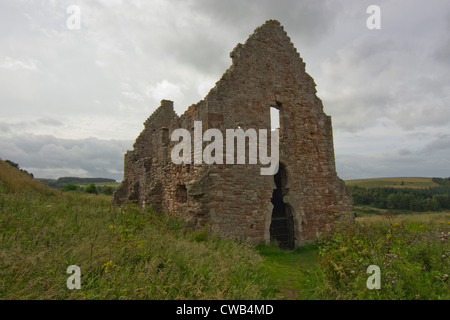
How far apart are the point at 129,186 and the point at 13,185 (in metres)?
6.66

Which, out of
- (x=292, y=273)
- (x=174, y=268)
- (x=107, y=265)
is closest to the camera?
(x=107, y=265)

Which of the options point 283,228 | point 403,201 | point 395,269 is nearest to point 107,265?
point 395,269

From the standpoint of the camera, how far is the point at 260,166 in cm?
902

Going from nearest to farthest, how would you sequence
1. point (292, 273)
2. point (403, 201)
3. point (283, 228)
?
1. point (292, 273)
2. point (283, 228)
3. point (403, 201)

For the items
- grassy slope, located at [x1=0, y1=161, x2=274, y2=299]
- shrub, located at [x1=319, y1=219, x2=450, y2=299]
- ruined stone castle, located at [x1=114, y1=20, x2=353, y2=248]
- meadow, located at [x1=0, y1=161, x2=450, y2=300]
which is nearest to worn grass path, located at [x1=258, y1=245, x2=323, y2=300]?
meadow, located at [x1=0, y1=161, x2=450, y2=300]

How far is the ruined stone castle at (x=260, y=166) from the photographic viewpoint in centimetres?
827

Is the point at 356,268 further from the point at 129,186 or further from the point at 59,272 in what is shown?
the point at 129,186

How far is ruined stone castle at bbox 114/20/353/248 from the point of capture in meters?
8.27

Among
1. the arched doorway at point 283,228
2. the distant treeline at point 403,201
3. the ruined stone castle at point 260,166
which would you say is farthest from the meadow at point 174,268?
the distant treeline at point 403,201

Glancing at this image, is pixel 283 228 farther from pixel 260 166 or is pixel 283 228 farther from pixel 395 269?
pixel 395 269

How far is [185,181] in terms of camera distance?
31.2ft

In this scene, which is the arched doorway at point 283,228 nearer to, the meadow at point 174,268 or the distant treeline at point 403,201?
the meadow at point 174,268

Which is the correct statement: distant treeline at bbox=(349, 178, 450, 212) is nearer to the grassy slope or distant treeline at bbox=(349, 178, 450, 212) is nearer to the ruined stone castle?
the ruined stone castle

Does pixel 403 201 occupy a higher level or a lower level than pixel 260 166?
lower
